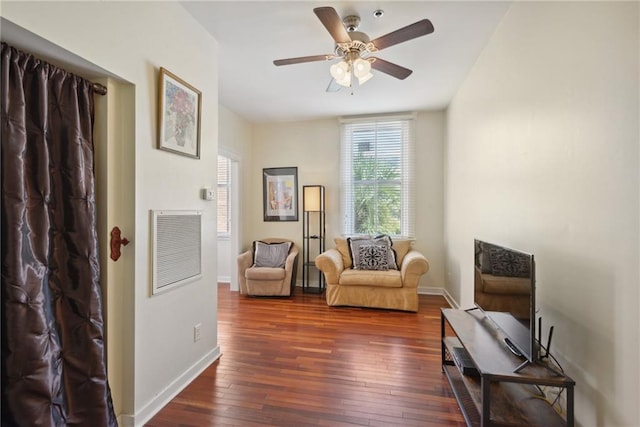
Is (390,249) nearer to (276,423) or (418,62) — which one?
(418,62)

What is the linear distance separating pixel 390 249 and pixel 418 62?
2261 millimetres

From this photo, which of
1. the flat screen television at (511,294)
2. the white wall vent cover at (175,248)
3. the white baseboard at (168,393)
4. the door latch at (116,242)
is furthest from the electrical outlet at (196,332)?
the flat screen television at (511,294)

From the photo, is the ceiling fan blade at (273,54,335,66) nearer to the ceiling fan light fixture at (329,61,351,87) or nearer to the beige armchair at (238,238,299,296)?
the ceiling fan light fixture at (329,61,351,87)

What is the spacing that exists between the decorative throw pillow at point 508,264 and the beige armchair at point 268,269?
9.43 ft

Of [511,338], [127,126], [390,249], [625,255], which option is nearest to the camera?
[625,255]

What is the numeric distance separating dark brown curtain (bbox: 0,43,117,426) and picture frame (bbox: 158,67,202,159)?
1.28 feet

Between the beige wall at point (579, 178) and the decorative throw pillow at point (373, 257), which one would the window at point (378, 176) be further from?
the beige wall at point (579, 178)

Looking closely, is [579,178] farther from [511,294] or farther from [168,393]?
[168,393]

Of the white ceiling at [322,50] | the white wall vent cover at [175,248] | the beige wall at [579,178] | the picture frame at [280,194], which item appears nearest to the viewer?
the beige wall at [579,178]

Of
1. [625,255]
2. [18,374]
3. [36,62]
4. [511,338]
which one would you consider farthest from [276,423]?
[36,62]

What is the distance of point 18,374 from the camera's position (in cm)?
127

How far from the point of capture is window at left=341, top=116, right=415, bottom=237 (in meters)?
4.51

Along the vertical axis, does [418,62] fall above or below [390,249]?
above

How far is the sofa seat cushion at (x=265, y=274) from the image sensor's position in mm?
4191
